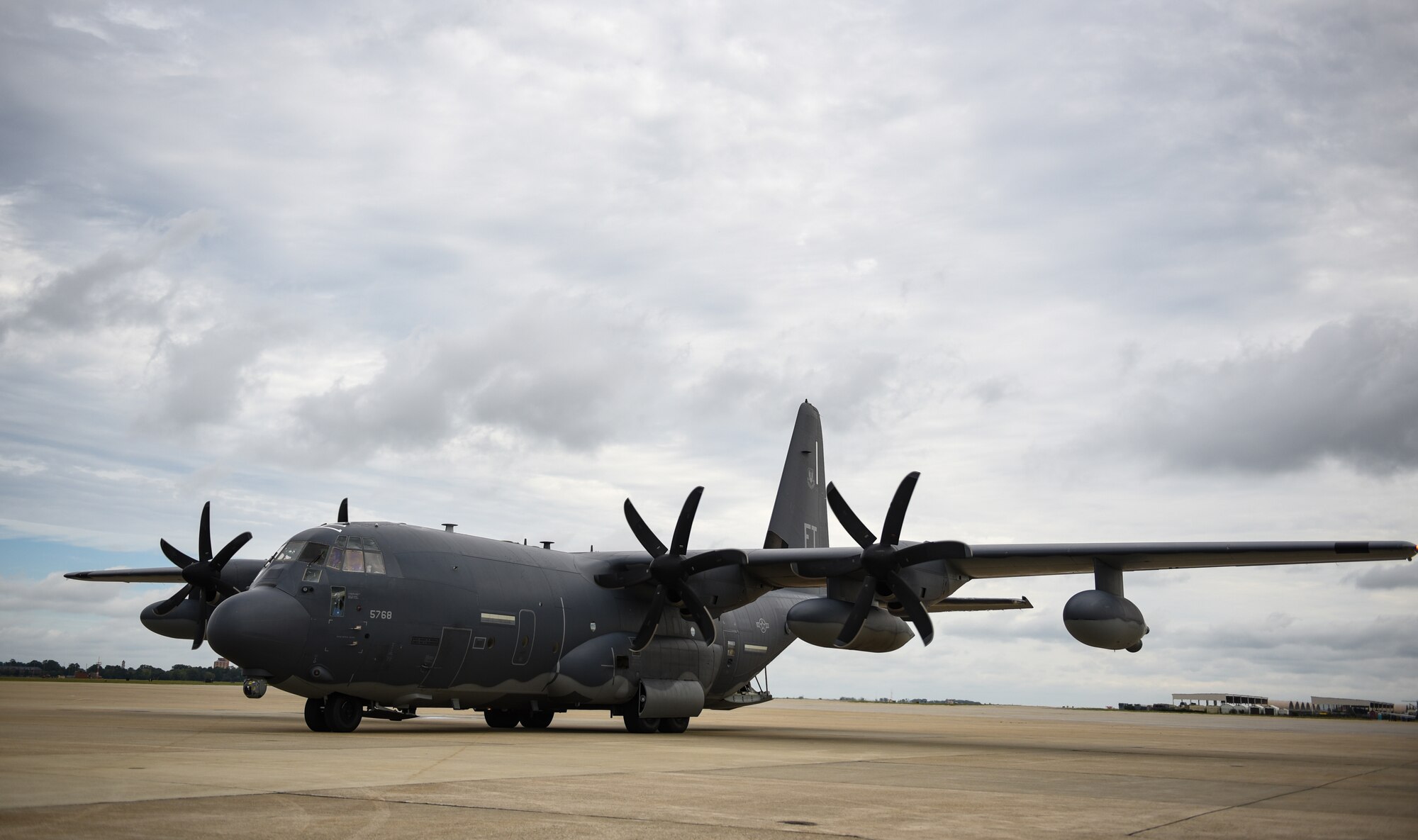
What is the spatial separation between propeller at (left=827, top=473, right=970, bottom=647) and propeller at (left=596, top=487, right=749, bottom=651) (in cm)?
283

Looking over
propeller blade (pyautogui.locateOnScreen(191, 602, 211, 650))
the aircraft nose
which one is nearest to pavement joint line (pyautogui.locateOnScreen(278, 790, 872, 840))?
the aircraft nose

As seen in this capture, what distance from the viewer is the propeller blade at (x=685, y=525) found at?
26.5 meters

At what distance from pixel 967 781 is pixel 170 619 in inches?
991

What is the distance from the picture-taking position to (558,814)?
9539 millimetres

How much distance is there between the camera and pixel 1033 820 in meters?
10.2

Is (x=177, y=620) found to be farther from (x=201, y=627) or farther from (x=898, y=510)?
(x=898, y=510)

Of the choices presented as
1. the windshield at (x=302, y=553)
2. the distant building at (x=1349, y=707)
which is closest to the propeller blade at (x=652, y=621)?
the windshield at (x=302, y=553)

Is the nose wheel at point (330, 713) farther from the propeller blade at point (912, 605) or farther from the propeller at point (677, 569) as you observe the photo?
the propeller blade at point (912, 605)

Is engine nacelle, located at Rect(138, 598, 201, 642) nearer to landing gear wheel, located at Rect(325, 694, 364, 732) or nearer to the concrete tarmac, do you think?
the concrete tarmac

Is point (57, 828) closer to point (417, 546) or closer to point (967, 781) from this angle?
point (967, 781)

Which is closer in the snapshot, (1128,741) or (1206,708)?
(1128,741)

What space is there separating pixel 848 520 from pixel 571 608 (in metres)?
6.92

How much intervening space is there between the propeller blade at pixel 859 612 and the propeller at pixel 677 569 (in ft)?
9.10

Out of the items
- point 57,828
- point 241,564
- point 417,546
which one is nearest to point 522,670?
point 417,546
